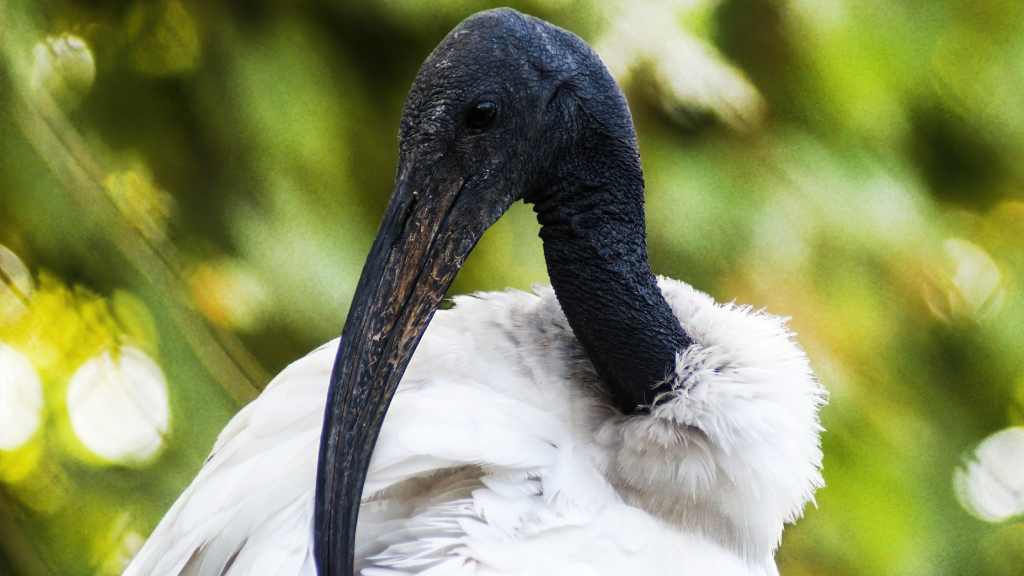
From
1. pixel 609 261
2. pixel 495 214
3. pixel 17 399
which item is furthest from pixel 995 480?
pixel 17 399

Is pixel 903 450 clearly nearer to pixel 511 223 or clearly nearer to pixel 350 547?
pixel 511 223

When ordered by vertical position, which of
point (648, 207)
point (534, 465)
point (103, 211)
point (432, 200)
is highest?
point (648, 207)

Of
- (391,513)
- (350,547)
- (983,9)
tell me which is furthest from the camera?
(983,9)

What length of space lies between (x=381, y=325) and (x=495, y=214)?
0.15 m

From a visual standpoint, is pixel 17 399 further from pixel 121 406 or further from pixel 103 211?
pixel 103 211

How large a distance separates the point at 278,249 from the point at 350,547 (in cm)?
93

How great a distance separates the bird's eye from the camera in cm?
63

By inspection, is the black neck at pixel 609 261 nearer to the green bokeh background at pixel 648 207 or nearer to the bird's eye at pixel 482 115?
the bird's eye at pixel 482 115

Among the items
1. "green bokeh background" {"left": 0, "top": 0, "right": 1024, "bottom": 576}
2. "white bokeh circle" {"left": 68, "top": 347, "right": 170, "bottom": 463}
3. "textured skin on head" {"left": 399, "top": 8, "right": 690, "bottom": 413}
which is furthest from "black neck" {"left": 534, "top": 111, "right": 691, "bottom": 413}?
"white bokeh circle" {"left": 68, "top": 347, "right": 170, "bottom": 463}

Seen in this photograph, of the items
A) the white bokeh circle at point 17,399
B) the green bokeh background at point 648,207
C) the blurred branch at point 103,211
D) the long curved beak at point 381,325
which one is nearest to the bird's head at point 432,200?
the long curved beak at point 381,325

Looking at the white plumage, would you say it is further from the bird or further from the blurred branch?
the blurred branch

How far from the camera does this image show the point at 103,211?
1.50 metres

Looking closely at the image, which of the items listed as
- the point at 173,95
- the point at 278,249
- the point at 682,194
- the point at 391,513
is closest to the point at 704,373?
the point at 391,513

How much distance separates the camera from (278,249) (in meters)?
1.45
